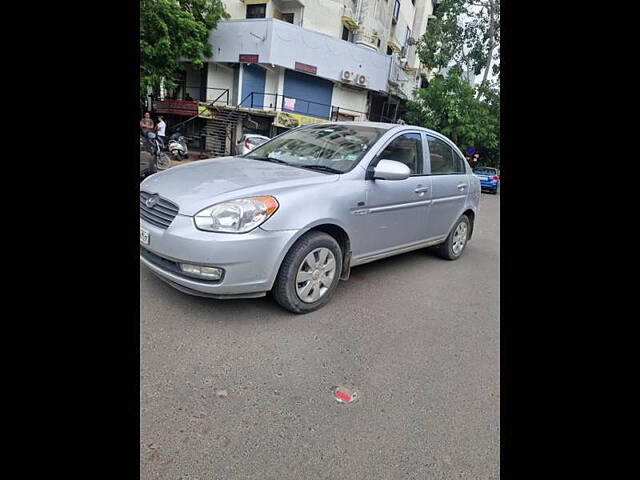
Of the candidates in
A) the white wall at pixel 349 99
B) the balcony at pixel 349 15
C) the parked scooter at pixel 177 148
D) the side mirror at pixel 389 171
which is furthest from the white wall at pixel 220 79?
the side mirror at pixel 389 171

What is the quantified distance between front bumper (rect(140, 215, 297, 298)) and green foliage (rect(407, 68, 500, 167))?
21.5 m

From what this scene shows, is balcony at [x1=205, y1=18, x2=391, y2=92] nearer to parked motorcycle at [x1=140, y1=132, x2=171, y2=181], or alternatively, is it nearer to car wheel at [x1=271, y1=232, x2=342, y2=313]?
parked motorcycle at [x1=140, y1=132, x2=171, y2=181]

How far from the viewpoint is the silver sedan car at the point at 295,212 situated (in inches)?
102

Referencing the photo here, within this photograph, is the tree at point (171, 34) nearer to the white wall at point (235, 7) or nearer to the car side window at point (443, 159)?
the white wall at point (235, 7)

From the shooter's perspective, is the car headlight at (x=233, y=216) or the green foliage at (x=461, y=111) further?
the green foliage at (x=461, y=111)

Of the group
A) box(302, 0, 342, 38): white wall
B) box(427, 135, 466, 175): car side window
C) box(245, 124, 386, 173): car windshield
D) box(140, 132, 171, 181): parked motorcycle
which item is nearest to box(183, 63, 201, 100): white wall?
box(302, 0, 342, 38): white wall

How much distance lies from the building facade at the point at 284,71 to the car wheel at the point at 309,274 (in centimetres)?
1673

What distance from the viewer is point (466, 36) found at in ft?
85.8

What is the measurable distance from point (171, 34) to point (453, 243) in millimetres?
16882

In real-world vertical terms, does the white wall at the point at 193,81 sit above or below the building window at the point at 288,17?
below
